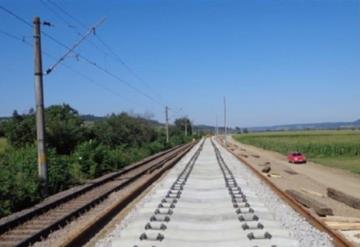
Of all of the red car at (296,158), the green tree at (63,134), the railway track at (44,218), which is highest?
the green tree at (63,134)

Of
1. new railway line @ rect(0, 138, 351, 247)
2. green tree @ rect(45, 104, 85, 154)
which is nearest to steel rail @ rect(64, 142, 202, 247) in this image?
new railway line @ rect(0, 138, 351, 247)

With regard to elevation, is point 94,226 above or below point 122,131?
below

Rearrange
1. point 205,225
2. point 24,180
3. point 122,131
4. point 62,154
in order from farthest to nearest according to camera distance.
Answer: point 122,131 < point 62,154 < point 24,180 < point 205,225

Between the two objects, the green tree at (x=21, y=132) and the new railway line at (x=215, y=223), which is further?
the green tree at (x=21, y=132)

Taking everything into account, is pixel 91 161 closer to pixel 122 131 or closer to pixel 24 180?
pixel 24 180

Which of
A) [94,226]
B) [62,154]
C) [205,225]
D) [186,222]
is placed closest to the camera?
[205,225]

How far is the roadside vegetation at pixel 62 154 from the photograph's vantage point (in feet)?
53.3

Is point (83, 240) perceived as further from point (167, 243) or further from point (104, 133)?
point (104, 133)

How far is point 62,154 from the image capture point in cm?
4159

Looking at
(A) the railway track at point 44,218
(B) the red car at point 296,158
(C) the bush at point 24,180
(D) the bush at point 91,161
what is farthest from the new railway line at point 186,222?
(B) the red car at point 296,158

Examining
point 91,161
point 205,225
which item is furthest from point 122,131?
point 205,225

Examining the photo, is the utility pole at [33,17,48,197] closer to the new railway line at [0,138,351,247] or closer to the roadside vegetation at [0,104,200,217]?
the roadside vegetation at [0,104,200,217]

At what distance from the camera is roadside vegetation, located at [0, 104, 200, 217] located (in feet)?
53.3

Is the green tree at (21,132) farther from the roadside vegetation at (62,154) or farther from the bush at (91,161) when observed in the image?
the bush at (91,161)
